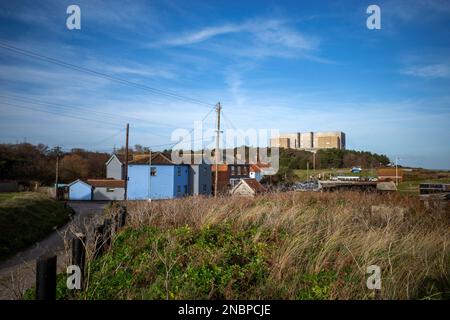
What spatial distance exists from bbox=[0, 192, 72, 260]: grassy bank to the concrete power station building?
5671 centimetres

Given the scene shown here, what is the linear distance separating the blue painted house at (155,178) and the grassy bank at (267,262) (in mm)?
38874

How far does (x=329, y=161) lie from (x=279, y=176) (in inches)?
783

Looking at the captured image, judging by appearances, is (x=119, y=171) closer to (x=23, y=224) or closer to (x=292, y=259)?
(x=23, y=224)

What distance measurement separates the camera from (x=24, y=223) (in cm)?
1900

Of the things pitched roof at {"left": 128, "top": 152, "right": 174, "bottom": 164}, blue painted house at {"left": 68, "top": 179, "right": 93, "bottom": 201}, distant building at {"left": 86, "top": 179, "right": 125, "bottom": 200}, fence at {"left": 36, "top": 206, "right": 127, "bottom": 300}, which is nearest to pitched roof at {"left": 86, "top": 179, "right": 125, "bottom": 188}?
distant building at {"left": 86, "top": 179, "right": 125, "bottom": 200}

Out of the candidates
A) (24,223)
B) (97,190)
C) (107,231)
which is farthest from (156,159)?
(107,231)

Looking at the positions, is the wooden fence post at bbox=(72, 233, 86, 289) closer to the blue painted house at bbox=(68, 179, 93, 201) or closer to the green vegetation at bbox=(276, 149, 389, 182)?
the blue painted house at bbox=(68, 179, 93, 201)

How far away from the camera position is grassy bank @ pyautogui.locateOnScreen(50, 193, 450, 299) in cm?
444

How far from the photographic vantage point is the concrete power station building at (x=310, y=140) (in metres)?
77.2

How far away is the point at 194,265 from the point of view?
17.2 feet

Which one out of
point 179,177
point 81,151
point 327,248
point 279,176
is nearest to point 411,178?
point 279,176

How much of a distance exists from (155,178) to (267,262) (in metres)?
42.4
